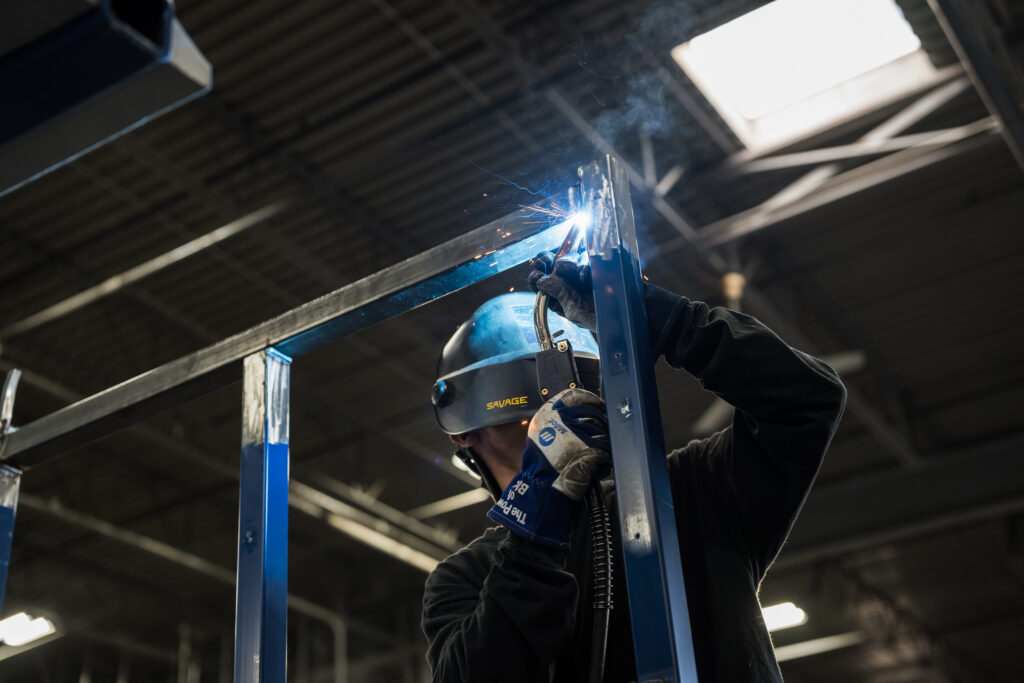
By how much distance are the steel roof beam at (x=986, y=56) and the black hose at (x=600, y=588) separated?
4.80m

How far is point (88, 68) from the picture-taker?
103cm

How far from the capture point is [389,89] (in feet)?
21.7

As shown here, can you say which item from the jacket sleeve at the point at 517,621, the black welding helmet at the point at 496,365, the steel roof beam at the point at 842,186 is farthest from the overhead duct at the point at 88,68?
the steel roof beam at the point at 842,186

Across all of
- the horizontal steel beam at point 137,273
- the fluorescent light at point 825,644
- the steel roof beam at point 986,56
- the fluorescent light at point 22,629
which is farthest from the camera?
the fluorescent light at point 825,644

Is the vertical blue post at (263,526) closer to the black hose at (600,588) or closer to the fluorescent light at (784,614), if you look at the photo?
the black hose at (600,588)

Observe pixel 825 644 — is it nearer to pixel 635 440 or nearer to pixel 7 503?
pixel 7 503

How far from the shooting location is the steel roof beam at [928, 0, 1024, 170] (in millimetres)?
5727

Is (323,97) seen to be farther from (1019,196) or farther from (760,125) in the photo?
(1019,196)

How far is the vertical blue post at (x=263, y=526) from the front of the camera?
81.0 inches

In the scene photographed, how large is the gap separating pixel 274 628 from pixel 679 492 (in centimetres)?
83

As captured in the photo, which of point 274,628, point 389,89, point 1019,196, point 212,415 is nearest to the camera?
point 274,628

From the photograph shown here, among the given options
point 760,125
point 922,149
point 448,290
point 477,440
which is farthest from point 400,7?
point 448,290

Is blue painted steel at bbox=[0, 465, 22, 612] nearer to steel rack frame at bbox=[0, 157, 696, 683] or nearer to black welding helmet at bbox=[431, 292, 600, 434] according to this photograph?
steel rack frame at bbox=[0, 157, 696, 683]

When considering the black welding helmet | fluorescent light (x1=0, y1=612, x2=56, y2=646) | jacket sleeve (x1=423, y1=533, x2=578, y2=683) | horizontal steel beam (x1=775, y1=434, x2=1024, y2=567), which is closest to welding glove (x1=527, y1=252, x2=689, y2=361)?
jacket sleeve (x1=423, y1=533, x2=578, y2=683)
